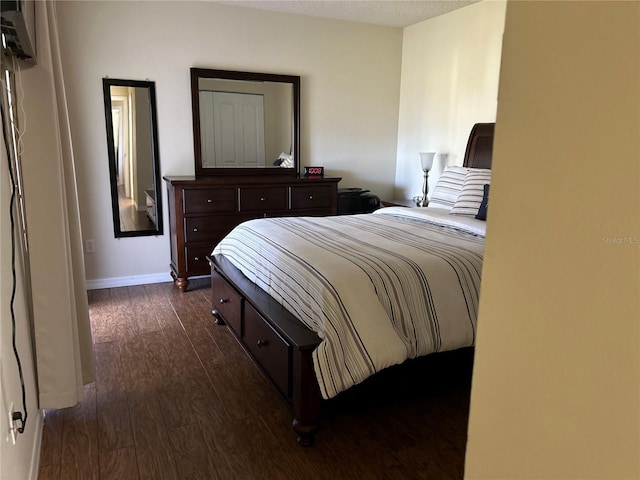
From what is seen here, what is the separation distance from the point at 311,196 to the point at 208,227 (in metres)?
0.98

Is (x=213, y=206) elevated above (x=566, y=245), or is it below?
below

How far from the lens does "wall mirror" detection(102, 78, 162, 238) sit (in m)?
4.00

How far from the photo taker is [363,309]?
80.6 inches

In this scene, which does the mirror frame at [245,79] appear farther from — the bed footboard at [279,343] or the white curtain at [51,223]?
the white curtain at [51,223]

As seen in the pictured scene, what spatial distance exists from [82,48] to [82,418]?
9.57 feet

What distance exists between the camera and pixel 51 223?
1.97 meters

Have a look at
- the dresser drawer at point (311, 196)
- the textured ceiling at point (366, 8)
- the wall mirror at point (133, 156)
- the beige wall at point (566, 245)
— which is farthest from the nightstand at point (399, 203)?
the beige wall at point (566, 245)

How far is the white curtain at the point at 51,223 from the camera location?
6.13 ft

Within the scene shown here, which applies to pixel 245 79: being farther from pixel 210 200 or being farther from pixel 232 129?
pixel 210 200

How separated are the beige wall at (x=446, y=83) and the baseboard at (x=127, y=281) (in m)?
2.59

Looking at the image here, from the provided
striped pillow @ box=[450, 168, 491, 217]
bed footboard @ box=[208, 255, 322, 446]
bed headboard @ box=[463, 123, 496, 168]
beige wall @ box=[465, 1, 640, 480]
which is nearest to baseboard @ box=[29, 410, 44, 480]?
bed footboard @ box=[208, 255, 322, 446]

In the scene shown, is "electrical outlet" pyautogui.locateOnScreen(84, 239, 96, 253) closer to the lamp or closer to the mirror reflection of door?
the mirror reflection of door

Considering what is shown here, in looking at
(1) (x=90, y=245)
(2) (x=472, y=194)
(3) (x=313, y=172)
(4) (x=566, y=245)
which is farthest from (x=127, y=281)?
(4) (x=566, y=245)

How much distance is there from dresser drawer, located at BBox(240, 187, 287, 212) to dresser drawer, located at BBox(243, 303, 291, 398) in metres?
1.67
